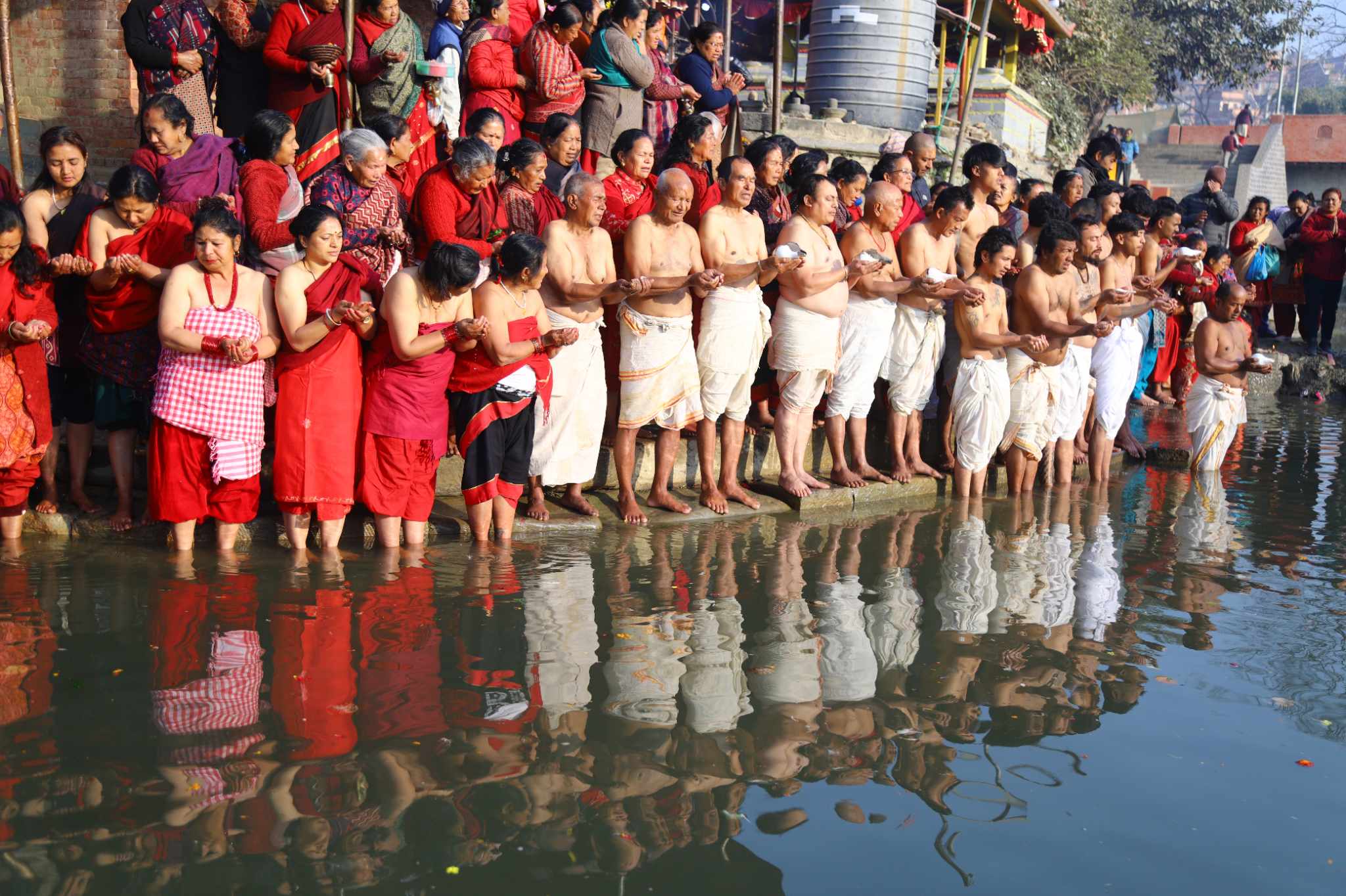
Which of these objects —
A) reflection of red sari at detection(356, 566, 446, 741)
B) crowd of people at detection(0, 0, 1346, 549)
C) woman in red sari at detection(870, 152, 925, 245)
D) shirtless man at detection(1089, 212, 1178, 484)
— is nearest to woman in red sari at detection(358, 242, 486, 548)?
crowd of people at detection(0, 0, 1346, 549)

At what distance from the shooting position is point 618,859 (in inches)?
122

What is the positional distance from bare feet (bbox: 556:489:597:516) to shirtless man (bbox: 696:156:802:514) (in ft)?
2.28

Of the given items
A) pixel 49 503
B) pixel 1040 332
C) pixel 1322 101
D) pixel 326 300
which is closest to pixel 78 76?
pixel 49 503

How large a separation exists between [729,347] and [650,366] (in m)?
0.49

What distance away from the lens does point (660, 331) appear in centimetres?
654

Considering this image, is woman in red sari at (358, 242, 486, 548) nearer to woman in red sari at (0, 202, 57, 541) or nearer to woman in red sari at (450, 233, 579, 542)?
woman in red sari at (450, 233, 579, 542)

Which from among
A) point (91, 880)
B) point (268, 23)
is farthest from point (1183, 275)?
Answer: point (91, 880)

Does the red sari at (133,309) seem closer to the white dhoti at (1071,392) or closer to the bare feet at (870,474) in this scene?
the bare feet at (870,474)

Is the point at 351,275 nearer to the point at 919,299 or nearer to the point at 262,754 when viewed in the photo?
the point at 262,754

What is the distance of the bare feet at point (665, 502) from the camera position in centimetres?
668

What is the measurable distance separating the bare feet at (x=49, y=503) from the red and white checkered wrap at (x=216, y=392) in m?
0.80

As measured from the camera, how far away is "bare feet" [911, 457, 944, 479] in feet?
25.7

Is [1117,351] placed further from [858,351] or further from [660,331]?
[660,331]

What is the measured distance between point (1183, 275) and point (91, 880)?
8951 millimetres
